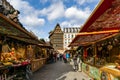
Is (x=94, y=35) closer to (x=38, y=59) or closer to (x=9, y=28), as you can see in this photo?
(x=9, y=28)

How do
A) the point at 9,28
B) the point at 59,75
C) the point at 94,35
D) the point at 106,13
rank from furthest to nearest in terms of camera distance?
1. the point at 59,75
2. the point at 9,28
3. the point at 94,35
4. the point at 106,13

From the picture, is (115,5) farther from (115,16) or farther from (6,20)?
(6,20)

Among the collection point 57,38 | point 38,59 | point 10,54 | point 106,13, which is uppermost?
point 57,38

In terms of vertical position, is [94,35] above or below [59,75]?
above

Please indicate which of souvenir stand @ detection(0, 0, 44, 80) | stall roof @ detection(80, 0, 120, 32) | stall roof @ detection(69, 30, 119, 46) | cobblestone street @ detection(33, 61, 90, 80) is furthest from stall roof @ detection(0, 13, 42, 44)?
cobblestone street @ detection(33, 61, 90, 80)

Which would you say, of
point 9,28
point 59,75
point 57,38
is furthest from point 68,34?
point 9,28

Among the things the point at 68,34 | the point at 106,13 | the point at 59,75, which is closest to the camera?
the point at 106,13

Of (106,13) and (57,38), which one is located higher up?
(57,38)

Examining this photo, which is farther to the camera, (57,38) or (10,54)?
(57,38)

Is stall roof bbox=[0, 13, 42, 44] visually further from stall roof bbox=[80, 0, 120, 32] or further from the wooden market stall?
the wooden market stall

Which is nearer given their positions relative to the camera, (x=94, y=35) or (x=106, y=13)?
(x=106, y=13)

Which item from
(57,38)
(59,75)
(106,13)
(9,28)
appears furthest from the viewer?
(57,38)

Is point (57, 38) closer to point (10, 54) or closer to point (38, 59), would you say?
point (38, 59)

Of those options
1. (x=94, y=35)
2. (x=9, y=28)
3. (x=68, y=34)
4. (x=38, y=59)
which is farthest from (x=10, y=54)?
(x=68, y=34)
